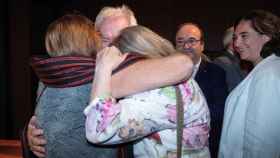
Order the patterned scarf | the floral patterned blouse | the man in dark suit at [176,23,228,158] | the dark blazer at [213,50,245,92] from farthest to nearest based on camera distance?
the dark blazer at [213,50,245,92], the man in dark suit at [176,23,228,158], the patterned scarf, the floral patterned blouse

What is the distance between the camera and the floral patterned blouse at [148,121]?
129 centimetres

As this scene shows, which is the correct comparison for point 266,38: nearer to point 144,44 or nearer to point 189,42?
point 144,44

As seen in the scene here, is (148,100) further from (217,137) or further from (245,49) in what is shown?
(217,137)

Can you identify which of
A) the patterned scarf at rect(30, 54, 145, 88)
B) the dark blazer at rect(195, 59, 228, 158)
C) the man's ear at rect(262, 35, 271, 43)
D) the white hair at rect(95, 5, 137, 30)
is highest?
the white hair at rect(95, 5, 137, 30)

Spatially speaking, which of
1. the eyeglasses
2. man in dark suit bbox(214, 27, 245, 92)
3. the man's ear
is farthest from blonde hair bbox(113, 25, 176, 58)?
the eyeglasses

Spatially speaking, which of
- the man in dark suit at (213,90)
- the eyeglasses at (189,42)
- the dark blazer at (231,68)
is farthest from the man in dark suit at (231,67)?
the man in dark suit at (213,90)

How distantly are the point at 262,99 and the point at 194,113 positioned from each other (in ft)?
1.32

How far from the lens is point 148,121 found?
4.26ft

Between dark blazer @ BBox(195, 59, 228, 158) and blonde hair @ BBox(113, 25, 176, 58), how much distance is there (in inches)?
32.1

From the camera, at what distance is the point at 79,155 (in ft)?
4.81

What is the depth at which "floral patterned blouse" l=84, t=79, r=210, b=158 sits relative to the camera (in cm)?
129

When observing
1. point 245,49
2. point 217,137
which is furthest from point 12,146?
point 245,49

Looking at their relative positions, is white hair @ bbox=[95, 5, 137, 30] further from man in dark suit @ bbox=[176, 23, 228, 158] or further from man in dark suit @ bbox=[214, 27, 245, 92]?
man in dark suit @ bbox=[214, 27, 245, 92]

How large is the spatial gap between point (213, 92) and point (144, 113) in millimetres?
A: 989
